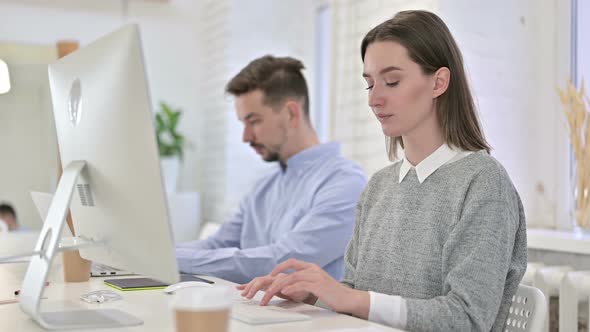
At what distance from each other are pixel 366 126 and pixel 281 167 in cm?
67

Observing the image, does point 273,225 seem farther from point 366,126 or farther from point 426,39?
point 426,39

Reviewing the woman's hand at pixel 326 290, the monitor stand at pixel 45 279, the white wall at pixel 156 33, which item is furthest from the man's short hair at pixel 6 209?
the white wall at pixel 156 33

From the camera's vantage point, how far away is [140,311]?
132 centimetres

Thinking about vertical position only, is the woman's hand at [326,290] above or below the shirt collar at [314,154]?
below

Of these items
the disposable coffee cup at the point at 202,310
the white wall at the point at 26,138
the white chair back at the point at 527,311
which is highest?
the white wall at the point at 26,138

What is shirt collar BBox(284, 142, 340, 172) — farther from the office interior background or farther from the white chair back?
the white chair back

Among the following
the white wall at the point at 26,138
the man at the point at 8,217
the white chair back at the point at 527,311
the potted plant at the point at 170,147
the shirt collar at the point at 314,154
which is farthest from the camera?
the potted plant at the point at 170,147

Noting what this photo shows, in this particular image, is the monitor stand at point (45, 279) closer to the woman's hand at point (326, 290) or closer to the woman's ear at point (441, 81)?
the woman's hand at point (326, 290)

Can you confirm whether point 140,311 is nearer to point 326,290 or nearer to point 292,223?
point 326,290

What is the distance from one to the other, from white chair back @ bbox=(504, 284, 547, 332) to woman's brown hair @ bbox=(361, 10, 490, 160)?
0.29 metres

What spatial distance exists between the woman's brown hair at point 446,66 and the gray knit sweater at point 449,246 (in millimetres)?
69

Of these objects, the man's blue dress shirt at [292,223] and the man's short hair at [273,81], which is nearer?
the man's blue dress shirt at [292,223]

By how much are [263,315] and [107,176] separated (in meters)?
0.36

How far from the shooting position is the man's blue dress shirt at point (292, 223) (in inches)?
79.3
